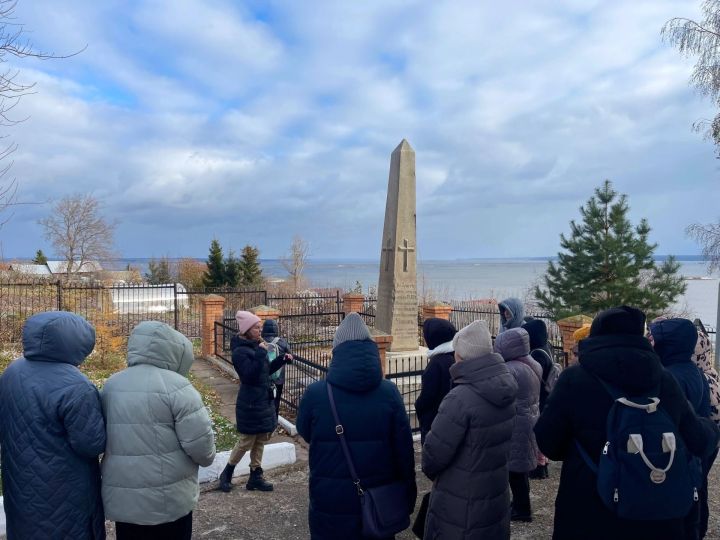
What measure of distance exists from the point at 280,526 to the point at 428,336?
1.91 meters

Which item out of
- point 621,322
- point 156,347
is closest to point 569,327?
point 621,322

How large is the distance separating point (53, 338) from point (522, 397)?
3.30 meters

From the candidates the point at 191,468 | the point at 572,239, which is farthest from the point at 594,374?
the point at 572,239

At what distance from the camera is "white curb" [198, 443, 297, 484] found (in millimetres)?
4895

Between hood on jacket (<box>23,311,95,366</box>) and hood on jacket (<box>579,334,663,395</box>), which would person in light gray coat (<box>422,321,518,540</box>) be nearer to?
hood on jacket (<box>579,334,663,395</box>)

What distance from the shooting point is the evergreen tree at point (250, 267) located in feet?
86.4

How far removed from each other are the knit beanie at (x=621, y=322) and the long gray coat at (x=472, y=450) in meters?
0.59

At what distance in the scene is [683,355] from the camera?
3053 millimetres

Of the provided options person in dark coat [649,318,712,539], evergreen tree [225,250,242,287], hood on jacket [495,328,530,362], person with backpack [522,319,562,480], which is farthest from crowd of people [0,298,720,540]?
evergreen tree [225,250,242,287]

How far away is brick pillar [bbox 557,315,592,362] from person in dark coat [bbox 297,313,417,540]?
6.09 m

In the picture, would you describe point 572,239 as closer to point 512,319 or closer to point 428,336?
point 512,319

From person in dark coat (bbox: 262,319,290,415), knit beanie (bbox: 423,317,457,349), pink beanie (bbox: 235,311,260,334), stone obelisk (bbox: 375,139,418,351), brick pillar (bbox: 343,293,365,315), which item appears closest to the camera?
knit beanie (bbox: 423,317,457,349)

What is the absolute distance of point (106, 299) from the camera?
13984mm

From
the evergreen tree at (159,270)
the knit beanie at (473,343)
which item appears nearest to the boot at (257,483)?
the knit beanie at (473,343)
